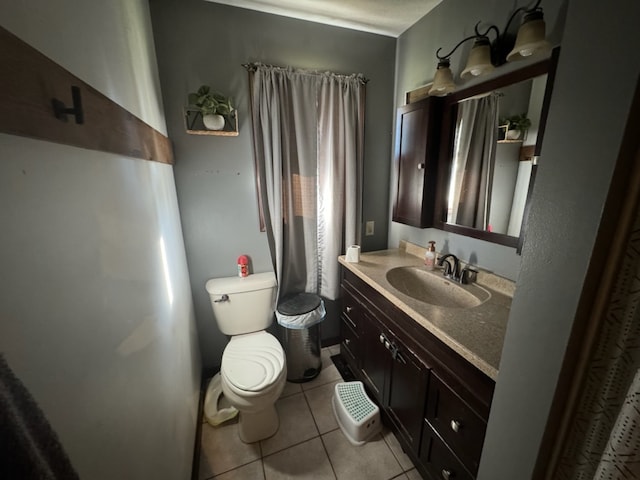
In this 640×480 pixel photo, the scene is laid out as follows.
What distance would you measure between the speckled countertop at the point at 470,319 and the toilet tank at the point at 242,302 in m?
0.65

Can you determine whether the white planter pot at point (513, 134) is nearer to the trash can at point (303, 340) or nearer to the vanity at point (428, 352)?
the vanity at point (428, 352)

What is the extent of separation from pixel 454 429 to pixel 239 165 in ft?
5.66

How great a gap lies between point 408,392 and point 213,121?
1746 mm

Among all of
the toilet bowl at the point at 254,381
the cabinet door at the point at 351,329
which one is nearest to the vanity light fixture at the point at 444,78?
the cabinet door at the point at 351,329

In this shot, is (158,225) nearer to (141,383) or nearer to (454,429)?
(141,383)

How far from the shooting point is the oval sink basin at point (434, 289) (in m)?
1.31

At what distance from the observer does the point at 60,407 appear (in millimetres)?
436

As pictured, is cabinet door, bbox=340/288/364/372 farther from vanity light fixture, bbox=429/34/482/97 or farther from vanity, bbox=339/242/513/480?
vanity light fixture, bbox=429/34/482/97

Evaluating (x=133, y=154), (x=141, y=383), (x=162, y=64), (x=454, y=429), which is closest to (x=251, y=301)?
(x=141, y=383)

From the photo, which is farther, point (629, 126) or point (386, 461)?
point (386, 461)

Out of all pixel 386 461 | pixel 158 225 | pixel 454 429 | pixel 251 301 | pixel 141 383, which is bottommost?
pixel 386 461

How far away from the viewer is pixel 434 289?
1.50 metres

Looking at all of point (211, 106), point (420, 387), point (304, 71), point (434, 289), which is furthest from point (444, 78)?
point (420, 387)

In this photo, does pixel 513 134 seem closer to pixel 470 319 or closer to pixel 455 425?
pixel 470 319
